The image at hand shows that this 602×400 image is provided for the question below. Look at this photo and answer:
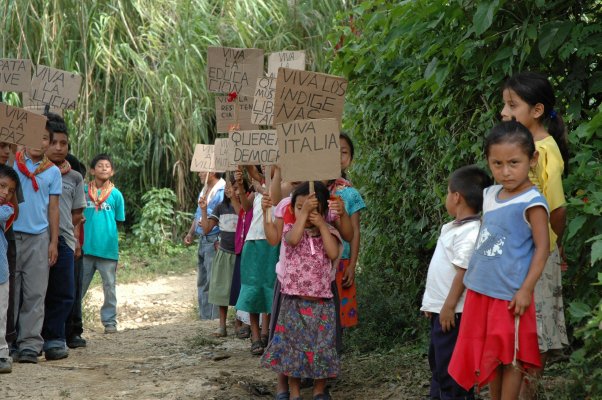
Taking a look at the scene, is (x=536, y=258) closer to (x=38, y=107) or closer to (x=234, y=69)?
(x=234, y=69)

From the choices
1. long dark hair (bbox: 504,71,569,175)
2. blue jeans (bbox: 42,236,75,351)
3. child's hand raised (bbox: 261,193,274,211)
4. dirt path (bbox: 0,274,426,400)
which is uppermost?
long dark hair (bbox: 504,71,569,175)

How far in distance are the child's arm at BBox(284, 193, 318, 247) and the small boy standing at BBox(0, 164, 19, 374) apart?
7.29ft

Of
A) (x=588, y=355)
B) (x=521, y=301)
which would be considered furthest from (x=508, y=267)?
(x=588, y=355)

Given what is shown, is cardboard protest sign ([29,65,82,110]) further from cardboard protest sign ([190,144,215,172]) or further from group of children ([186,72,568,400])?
group of children ([186,72,568,400])

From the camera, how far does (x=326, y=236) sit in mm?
5734

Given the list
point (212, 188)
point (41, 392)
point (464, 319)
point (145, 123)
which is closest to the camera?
point (464, 319)

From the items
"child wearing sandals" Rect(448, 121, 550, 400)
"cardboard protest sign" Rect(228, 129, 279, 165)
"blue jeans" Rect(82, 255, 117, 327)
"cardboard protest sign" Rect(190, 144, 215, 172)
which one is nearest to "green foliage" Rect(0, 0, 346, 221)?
"cardboard protest sign" Rect(190, 144, 215, 172)

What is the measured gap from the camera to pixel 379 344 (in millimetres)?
7156

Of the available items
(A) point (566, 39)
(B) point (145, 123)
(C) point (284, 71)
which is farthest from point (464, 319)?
(B) point (145, 123)

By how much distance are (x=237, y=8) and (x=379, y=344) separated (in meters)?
9.43

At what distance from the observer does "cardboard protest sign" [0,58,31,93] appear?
831 centimetres

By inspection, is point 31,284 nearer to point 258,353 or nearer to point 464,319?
point 258,353

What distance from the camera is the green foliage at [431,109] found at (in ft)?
16.1

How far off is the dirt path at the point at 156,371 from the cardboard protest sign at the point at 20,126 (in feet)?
5.36
